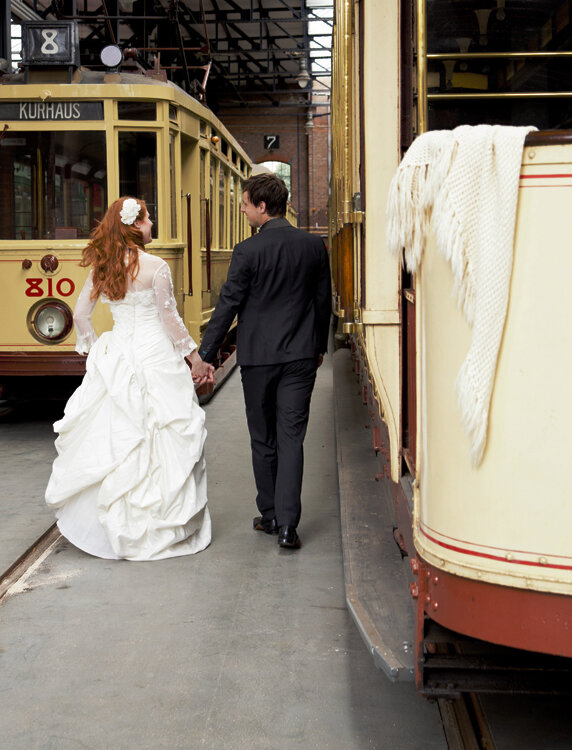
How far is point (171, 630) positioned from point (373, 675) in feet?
2.76

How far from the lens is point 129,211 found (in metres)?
4.66

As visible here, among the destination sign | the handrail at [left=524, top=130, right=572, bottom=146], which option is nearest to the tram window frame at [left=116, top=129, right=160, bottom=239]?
the destination sign

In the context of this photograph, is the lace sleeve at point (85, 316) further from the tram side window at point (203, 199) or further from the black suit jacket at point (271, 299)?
the tram side window at point (203, 199)

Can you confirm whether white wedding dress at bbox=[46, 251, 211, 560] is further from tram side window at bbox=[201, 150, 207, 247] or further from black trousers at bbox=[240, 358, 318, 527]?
tram side window at bbox=[201, 150, 207, 247]

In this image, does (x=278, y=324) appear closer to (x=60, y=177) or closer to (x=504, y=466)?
(x=504, y=466)

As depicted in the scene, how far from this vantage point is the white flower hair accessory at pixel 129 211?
4.66 m

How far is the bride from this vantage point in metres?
4.49

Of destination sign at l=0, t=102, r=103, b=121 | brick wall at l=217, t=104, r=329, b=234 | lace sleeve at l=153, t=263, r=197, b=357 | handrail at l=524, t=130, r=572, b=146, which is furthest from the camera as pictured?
brick wall at l=217, t=104, r=329, b=234

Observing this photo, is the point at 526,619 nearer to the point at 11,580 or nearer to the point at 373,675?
the point at 373,675

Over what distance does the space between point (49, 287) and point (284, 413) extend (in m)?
3.23

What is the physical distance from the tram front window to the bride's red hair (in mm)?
2550

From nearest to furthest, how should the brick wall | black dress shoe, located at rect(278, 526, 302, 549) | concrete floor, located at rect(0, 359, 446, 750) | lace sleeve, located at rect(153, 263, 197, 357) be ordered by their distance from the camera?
concrete floor, located at rect(0, 359, 446, 750), black dress shoe, located at rect(278, 526, 302, 549), lace sleeve, located at rect(153, 263, 197, 357), the brick wall

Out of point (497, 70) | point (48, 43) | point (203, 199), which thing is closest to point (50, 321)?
point (48, 43)

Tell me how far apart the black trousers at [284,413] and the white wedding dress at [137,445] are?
1.00 feet
